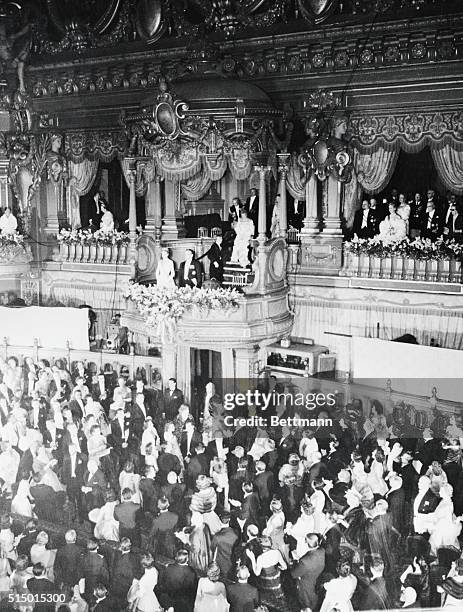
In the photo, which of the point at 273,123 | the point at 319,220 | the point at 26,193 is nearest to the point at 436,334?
the point at 319,220

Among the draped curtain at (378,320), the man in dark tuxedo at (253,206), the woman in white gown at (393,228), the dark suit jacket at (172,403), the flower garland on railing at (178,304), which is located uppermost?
the man in dark tuxedo at (253,206)

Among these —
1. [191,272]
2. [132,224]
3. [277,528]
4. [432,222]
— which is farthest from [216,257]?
[277,528]

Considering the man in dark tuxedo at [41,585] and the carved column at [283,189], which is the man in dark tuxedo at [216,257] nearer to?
the carved column at [283,189]

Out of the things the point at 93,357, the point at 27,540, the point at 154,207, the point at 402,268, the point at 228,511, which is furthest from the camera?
the point at 154,207

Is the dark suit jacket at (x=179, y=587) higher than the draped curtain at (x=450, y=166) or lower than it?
lower

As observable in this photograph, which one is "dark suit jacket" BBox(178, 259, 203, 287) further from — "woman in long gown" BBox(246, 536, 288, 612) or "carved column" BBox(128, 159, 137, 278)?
"woman in long gown" BBox(246, 536, 288, 612)

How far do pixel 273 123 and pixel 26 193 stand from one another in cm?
520

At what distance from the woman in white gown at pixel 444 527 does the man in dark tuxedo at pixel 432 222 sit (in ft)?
14.4

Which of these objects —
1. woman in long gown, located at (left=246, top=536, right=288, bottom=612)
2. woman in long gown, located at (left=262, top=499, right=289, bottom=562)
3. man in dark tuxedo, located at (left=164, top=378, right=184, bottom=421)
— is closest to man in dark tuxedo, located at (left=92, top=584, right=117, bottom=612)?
woman in long gown, located at (left=246, top=536, right=288, bottom=612)

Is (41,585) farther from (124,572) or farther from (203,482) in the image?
(203,482)

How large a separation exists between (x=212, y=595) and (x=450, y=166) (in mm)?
6527

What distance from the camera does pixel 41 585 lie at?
8.66 metres

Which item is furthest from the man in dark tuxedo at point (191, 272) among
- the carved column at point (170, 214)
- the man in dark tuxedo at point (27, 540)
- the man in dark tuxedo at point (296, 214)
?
the man in dark tuxedo at point (27, 540)

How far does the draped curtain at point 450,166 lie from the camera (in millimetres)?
11602
